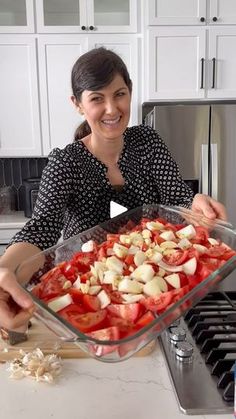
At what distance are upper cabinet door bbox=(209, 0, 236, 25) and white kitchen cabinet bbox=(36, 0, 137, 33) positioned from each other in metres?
0.48

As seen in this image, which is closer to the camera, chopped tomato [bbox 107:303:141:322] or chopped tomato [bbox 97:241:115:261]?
chopped tomato [bbox 107:303:141:322]

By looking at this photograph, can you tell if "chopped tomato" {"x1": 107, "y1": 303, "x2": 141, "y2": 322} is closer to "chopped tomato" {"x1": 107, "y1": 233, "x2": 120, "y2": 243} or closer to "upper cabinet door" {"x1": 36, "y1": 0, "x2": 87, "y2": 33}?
"chopped tomato" {"x1": 107, "y1": 233, "x2": 120, "y2": 243}

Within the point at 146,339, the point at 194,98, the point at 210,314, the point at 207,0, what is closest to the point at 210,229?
the point at 210,314

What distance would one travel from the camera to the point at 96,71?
3.42 feet

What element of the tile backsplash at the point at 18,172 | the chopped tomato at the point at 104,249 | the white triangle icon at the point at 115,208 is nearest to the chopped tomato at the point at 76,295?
the chopped tomato at the point at 104,249

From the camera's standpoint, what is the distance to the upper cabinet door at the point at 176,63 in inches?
98.7

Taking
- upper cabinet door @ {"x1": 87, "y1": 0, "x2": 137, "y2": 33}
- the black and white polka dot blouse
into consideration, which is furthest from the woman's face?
upper cabinet door @ {"x1": 87, "y1": 0, "x2": 137, "y2": 33}

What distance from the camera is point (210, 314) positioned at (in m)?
1.01

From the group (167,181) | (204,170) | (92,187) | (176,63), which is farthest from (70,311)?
(176,63)

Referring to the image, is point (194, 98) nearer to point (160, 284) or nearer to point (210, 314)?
point (210, 314)

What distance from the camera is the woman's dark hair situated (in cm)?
104

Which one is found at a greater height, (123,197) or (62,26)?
(62,26)

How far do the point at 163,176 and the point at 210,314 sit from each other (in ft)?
1.50

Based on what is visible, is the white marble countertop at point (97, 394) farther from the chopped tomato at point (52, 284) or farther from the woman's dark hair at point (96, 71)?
the woman's dark hair at point (96, 71)
